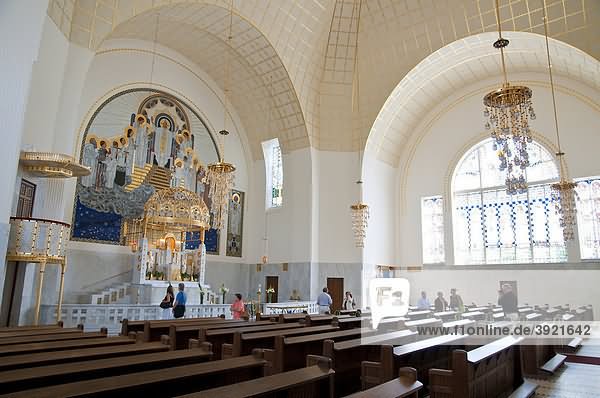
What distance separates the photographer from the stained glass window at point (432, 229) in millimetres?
16516

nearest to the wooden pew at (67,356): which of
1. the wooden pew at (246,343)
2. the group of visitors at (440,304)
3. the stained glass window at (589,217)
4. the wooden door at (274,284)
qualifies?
the wooden pew at (246,343)

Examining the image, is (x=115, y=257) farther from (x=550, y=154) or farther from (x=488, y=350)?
(x=550, y=154)

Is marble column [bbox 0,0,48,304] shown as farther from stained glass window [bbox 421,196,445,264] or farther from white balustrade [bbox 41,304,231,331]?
stained glass window [bbox 421,196,445,264]

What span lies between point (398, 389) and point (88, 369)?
213cm

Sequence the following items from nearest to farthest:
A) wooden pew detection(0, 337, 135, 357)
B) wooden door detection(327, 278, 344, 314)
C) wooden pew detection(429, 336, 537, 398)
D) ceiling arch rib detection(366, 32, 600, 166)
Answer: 1. wooden pew detection(429, 336, 537, 398)
2. wooden pew detection(0, 337, 135, 357)
3. ceiling arch rib detection(366, 32, 600, 166)
4. wooden door detection(327, 278, 344, 314)

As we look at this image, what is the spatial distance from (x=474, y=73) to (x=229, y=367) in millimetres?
15500

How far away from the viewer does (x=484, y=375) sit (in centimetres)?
401

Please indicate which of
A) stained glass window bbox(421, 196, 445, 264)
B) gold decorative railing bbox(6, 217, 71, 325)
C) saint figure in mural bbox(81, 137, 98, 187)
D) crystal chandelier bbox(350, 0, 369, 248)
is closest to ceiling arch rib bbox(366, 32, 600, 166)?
crystal chandelier bbox(350, 0, 369, 248)

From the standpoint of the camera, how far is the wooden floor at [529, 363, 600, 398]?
190 inches

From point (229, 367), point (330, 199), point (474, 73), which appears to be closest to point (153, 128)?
point (330, 199)

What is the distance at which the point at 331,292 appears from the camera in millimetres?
15391

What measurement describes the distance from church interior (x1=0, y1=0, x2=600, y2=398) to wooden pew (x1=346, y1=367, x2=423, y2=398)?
3.30 m

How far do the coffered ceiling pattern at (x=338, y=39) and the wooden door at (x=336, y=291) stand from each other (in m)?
4.94

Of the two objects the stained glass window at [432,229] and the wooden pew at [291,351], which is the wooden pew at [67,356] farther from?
the stained glass window at [432,229]
